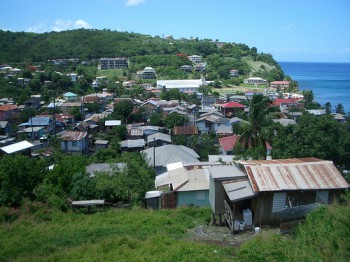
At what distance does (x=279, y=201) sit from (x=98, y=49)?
8646 centimetres

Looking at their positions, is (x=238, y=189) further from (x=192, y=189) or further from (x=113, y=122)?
(x=113, y=122)

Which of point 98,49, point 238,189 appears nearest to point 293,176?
point 238,189

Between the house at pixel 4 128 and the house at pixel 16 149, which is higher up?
the house at pixel 16 149

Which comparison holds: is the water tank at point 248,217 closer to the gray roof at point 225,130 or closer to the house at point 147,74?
the gray roof at point 225,130

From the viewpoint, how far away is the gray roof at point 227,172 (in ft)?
36.5

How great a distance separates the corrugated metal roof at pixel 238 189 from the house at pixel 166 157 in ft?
33.1

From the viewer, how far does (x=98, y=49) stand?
90438mm

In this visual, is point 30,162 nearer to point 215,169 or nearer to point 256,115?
point 215,169

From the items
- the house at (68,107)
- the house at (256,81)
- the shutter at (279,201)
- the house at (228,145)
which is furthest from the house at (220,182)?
the house at (256,81)

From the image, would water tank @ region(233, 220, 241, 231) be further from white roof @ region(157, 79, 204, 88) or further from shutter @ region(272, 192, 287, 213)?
white roof @ region(157, 79, 204, 88)

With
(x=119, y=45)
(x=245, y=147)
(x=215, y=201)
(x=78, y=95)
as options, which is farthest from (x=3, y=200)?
(x=119, y=45)

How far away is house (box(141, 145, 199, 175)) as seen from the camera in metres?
21.0

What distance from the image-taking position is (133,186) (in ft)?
49.1

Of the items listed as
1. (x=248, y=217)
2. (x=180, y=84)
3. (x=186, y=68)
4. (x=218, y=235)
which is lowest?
(x=218, y=235)
